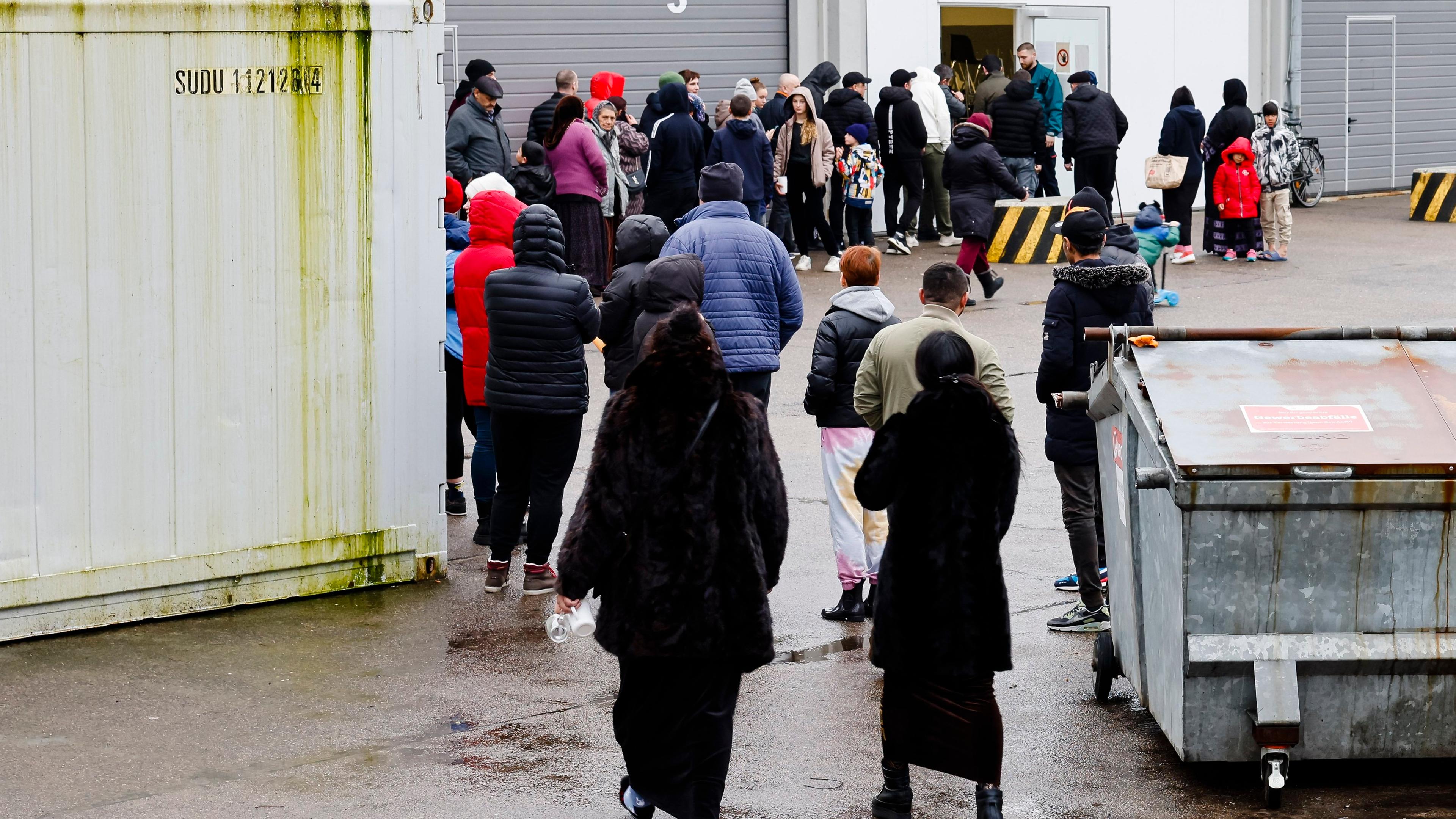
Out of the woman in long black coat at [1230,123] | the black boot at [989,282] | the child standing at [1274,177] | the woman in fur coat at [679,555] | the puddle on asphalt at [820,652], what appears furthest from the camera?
the woman in long black coat at [1230,123]

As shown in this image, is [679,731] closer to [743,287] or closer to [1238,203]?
[743,287]

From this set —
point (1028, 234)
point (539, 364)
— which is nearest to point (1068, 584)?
point (539, 364)

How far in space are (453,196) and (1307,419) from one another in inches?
276

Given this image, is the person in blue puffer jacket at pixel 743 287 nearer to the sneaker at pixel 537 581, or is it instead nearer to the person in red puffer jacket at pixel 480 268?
the person in red puffer jacket at pixel 480 268

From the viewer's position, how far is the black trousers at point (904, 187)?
18953 millimetres

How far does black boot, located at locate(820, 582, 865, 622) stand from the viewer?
7.53 meters

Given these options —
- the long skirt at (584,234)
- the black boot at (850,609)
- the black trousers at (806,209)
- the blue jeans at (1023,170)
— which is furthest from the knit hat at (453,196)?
the blue jeans at (1023,170)

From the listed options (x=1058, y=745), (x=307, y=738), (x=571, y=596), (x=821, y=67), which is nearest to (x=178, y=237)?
(x=307, y=738)

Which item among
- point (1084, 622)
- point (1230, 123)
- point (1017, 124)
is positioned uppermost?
point (1017, 124)

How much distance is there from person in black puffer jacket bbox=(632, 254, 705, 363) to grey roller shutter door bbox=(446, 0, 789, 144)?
11225 mm

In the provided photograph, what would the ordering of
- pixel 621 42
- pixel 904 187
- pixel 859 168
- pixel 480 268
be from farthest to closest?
pixel 621 42
pixel 904 187
pixel 859 168
pixel 480 268

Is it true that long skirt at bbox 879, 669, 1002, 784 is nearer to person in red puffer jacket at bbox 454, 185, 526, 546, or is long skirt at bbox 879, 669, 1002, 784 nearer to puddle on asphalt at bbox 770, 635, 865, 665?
puddle on asphalt at bbox 770, 635, 865, 665

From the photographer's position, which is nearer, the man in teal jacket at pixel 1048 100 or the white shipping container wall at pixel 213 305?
the white shipping container wall at pixel 213 305

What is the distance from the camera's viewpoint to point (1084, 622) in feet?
24.2
